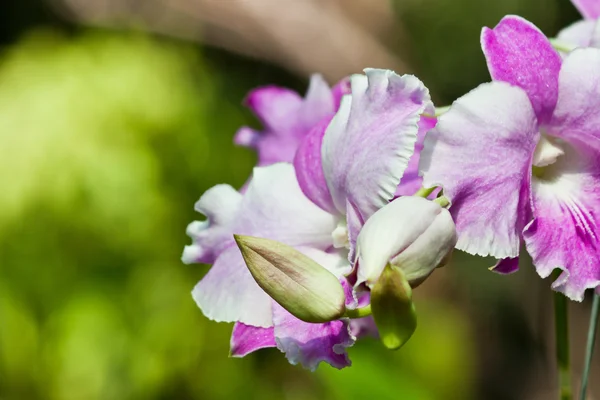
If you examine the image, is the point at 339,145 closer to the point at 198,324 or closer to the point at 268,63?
the point at 198,324

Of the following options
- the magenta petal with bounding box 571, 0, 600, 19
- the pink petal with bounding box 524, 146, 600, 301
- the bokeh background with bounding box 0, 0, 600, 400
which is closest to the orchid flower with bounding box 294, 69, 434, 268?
the pink petal with bounding box 524, 146, 600, 301

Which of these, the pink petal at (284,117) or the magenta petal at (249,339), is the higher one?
the pink petal at (284,117)

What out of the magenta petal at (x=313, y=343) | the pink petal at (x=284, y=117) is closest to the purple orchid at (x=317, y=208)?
the magenta petal at (x=313, y=343)

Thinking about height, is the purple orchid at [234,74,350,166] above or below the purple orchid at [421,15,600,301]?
above

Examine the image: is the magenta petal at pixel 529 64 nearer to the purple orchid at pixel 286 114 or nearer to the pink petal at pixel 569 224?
the pink petal at pixel 569 224

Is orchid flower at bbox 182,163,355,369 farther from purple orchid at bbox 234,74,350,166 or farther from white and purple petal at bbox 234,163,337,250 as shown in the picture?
purple orchid at bbox 234,74,350,166

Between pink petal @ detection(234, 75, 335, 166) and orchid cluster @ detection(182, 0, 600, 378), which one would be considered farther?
pink petal @ detection(234, 75, 335, 166)

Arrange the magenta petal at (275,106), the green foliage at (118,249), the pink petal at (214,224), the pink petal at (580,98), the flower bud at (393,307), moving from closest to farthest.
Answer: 1. the flower bud at (393,307)
2. the pink petal at (580,98)
3. the pink petal at (214,224)
4. the magenta petal at (275,106)
5. the green foliage at (118,249)
